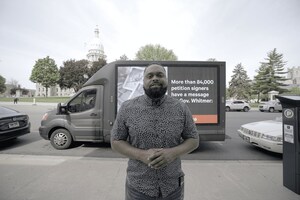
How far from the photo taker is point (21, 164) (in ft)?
15.2

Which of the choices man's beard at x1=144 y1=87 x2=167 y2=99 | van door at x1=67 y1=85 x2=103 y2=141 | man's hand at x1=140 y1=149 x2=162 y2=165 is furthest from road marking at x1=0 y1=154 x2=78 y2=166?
man's beard at x1=144 y1=87 x2=167 y2=99

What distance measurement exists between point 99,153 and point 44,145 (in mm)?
2318

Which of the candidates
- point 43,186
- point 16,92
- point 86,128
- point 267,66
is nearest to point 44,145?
point 86,128

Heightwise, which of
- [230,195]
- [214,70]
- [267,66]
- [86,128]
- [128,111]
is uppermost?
[267,66]

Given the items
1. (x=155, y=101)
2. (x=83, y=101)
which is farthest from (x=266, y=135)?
(x=83, y=101)

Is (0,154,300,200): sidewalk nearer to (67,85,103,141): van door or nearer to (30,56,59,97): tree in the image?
(67,85,103,141): van door

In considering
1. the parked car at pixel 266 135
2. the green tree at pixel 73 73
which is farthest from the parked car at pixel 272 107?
the green tree at pixel 73 73

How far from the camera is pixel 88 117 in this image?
5969 millimetres

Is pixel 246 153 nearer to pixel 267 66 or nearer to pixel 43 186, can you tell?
pixel 43 186

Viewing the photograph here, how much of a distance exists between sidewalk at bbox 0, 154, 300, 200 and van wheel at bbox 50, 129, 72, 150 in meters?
0.93

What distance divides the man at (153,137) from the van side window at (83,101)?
4552mm

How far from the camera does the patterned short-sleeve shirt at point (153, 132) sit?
164cm

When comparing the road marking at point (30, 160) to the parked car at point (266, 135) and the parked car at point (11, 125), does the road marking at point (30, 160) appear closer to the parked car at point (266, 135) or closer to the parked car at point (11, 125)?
the parked car at point (11, 125)

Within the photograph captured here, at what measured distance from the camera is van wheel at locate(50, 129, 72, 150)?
20.0 feet
